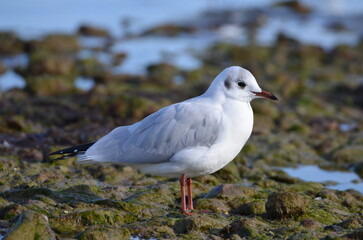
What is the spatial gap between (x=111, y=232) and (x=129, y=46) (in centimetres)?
1249

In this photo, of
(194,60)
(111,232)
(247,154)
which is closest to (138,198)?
(111,232)

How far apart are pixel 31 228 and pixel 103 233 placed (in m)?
0.50

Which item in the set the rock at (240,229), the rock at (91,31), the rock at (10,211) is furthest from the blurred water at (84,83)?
the rock at (240,229)

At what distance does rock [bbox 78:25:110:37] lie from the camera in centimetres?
1766

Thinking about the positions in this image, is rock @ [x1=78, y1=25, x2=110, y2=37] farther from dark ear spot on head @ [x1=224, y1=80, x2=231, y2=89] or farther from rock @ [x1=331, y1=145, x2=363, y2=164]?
dark ear spot on head @ [x1=224, y1=80, x2=231, y2=89]

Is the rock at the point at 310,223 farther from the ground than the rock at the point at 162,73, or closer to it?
closer to it

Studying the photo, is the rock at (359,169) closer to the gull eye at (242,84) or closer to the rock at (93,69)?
the gull eye at (242,84)

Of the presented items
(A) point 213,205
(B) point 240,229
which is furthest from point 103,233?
(A) point 213,205

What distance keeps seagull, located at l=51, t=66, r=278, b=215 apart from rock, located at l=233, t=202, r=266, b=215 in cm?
42

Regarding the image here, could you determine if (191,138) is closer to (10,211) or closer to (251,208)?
(251,208)

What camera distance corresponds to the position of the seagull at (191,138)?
18.4 feet

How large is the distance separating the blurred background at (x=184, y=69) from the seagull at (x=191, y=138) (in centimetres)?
176

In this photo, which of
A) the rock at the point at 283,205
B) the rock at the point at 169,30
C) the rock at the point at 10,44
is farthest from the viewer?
the rock at the point at 169,30

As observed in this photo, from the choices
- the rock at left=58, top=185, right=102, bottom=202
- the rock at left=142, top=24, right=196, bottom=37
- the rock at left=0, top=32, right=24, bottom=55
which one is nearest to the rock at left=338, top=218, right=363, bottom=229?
the rock at left=58, top=185, right=102, bottom=202
